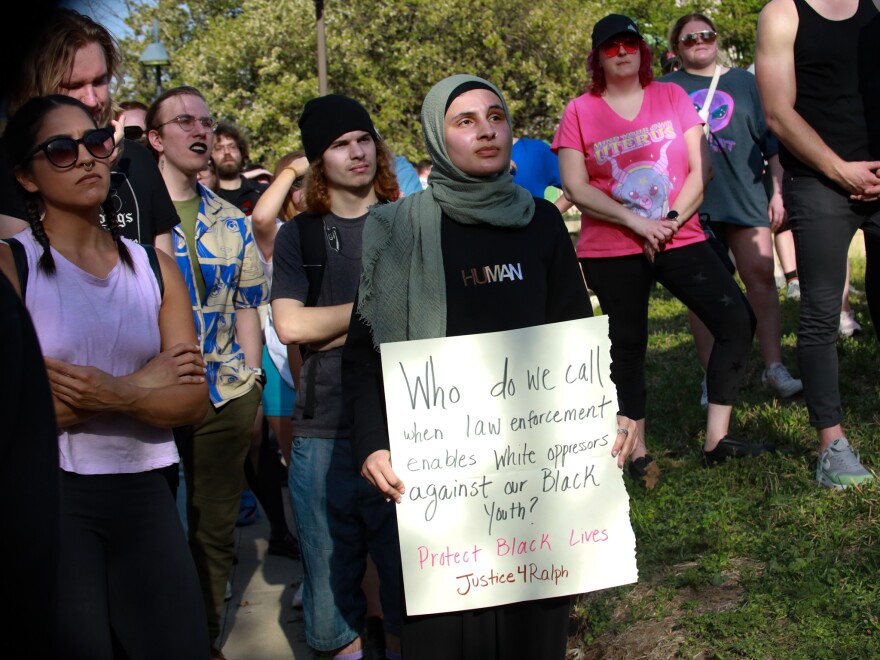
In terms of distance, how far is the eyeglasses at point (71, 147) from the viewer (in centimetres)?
298

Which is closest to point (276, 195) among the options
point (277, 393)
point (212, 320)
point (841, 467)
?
point (212, 320)

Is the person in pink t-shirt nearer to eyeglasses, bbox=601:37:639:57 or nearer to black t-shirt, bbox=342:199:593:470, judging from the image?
eyeglasses, bbox=601:37:639:57

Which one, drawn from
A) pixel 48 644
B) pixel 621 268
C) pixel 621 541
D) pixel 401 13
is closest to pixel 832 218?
pixel 621 268

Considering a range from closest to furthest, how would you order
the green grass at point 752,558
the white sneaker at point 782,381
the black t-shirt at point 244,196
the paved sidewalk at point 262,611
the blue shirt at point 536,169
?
the green grass at point 752,558
the paved sidewalk at point 262,611
the white sneaker at point 782,381
the blue shirt at point 536,169
the black t-shirt at point 244,196

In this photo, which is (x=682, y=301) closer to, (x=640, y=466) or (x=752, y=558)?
(x=640, y=466)

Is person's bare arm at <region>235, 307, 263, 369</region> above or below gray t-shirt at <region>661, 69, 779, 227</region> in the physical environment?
below

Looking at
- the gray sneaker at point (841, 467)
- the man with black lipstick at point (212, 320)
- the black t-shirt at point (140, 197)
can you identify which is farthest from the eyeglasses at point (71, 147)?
the gray sneaker at point (841, 467)

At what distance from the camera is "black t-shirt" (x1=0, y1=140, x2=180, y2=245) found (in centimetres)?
392

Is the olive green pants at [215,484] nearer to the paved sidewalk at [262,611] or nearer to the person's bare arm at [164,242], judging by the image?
the paved sidewalk at [262,611]

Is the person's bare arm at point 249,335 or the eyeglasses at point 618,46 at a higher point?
the eyeglasses at point 618,46

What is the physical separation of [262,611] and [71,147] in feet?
10.0

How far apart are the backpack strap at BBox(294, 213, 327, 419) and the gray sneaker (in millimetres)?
2244

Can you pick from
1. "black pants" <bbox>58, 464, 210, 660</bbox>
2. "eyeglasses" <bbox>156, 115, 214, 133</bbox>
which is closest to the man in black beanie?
"eyeglasses" <bbox>156, 115, 214, 133</bbox>

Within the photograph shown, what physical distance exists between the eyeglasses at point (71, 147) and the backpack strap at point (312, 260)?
4.03 ft
